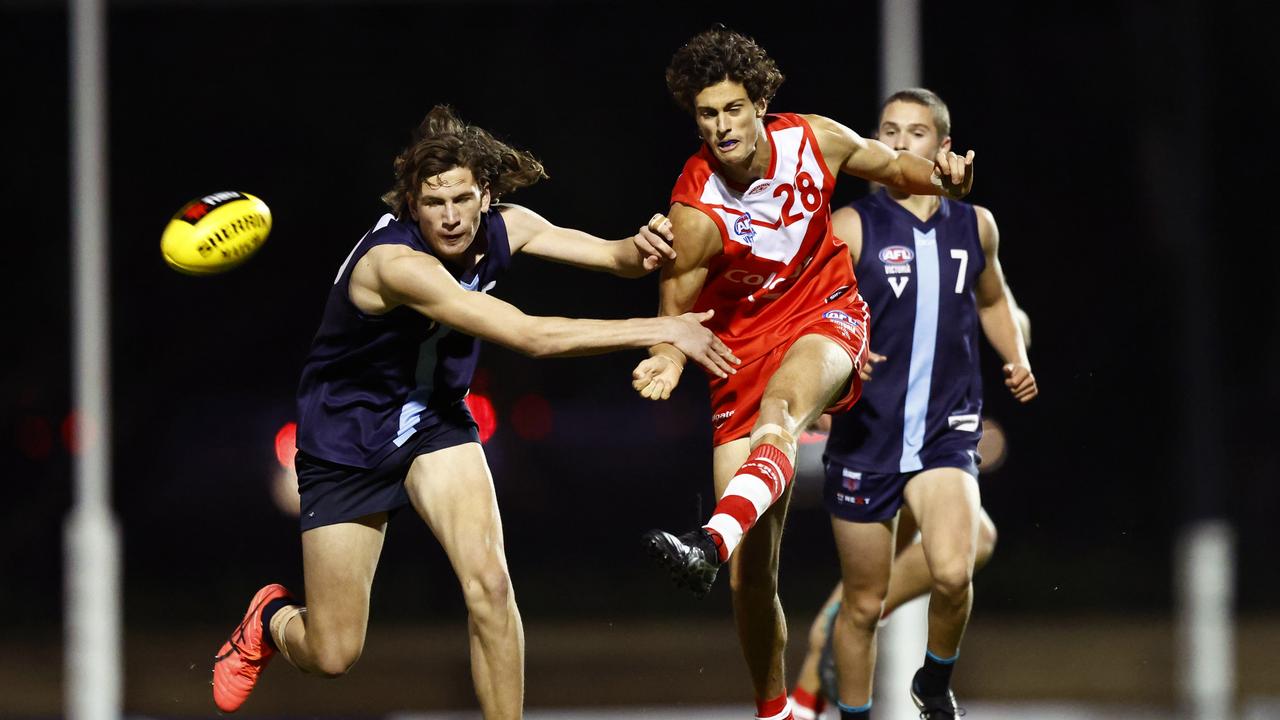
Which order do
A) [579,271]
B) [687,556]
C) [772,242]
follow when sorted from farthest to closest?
[579,271], [772,242], [687,556]

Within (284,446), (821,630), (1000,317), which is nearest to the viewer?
(1000,317)

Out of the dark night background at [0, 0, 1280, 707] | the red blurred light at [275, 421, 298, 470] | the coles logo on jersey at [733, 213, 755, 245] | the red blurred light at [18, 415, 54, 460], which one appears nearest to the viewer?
the coles logo on jersey at [733, 213, 755, 245]

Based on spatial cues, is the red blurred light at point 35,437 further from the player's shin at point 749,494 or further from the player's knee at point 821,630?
the player's shin at point 749,494

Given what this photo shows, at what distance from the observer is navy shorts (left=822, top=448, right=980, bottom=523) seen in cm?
562

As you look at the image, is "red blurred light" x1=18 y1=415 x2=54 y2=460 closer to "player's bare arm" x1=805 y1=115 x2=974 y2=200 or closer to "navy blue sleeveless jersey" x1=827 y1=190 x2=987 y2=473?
"navy blue sleeveless jersey" x1=827 y1=190 x2=987 y2=473

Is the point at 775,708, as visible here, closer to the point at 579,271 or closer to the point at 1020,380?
the point at 1020,380

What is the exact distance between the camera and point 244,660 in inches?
224

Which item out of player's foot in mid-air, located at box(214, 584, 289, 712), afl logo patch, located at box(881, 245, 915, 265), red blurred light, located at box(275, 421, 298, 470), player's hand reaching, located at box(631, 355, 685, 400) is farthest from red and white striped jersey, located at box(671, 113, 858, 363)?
red blurred light, located at box(275, 421, 298, 470)

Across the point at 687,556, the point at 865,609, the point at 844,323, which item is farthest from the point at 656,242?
the point at 865,609

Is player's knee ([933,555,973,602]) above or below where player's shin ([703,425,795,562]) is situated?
below

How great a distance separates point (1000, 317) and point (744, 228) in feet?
4.27

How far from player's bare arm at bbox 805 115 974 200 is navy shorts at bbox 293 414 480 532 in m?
1.50

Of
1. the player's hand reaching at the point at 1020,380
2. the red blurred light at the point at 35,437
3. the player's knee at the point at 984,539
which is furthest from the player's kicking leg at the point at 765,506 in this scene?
the red blurred light at the point at 35,437

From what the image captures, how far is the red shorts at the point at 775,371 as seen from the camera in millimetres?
5160
